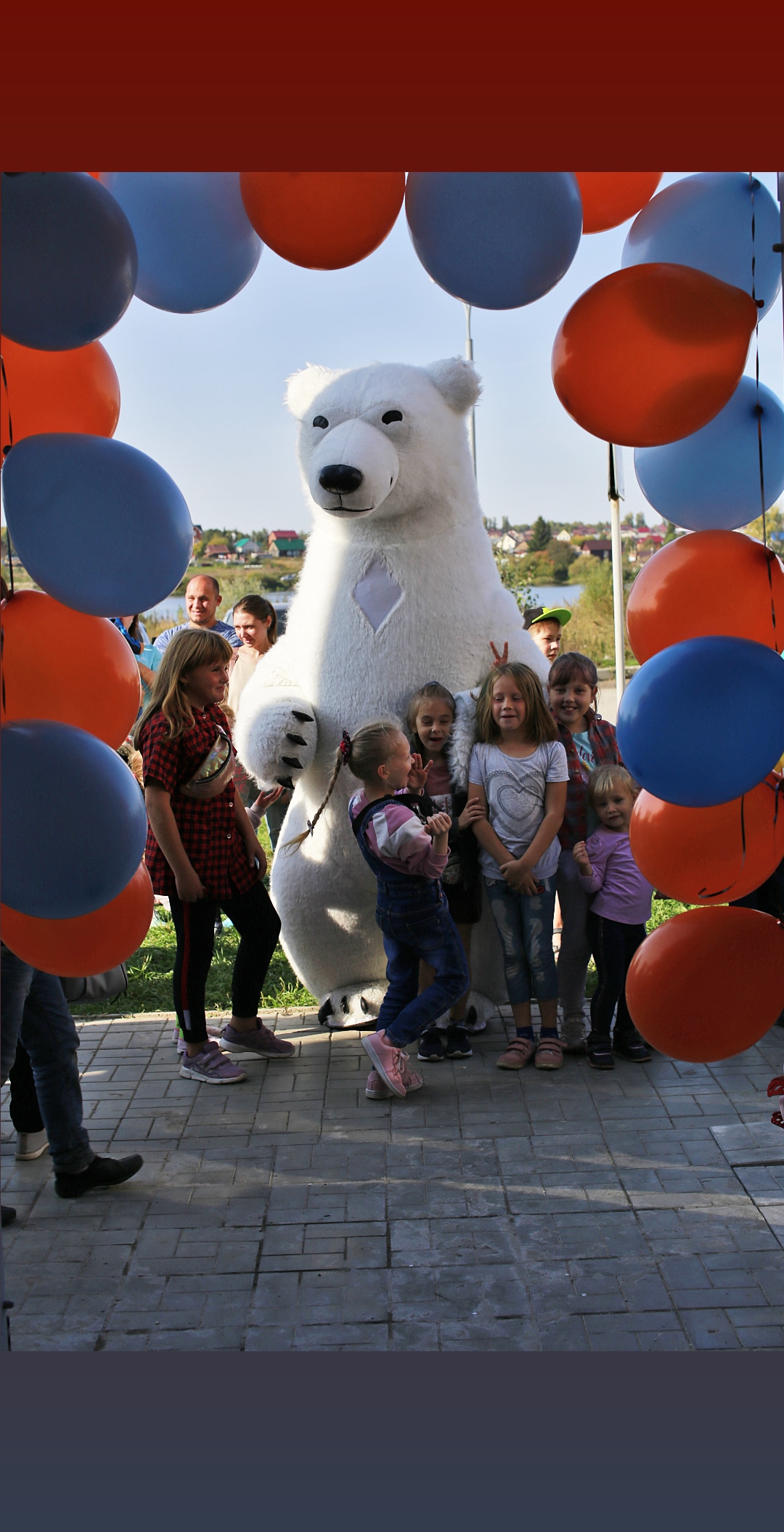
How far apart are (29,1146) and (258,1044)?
966mm

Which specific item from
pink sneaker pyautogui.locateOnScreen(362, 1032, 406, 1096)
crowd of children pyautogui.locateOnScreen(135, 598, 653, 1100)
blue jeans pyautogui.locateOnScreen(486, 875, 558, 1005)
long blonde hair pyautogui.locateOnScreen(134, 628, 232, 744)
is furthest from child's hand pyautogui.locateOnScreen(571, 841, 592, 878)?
long blonde hair pyautogui.locateOnScreen(134, 628, 232, 744)

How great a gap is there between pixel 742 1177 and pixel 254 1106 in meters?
1.59

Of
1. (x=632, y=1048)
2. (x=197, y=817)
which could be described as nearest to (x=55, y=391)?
(x=197, y=817)

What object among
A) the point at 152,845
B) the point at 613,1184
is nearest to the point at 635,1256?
the point at 613,1184

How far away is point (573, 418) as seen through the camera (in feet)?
9.02

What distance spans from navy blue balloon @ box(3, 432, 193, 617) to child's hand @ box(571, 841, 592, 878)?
2.20 metres

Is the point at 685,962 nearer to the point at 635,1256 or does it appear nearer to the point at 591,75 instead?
the point at 635,1256

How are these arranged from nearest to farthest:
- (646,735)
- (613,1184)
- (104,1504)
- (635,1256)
Result: (104,1504) < (646,735) < (635,1256) < (613,1184)

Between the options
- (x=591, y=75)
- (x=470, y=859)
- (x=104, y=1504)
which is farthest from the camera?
(x=470, y=859)

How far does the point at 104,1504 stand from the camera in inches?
Result: 90.0

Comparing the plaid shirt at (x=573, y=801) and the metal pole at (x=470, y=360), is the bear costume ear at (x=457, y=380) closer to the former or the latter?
the metal pole at (x=470, y=360)

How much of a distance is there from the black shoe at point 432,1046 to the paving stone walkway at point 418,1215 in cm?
8

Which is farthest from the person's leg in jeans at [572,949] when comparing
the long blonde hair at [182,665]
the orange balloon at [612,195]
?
the orange balloon at [612,195]

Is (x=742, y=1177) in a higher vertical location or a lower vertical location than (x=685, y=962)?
lower
